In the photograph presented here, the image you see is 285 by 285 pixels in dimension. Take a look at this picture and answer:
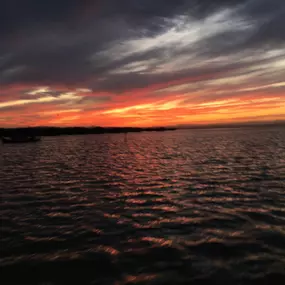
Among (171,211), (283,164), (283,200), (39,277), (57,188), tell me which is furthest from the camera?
(283,164)

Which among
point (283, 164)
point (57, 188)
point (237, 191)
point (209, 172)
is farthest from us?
point (283, 164)

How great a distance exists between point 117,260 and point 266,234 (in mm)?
5981

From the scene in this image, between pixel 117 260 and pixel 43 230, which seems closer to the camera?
pixel 117 260

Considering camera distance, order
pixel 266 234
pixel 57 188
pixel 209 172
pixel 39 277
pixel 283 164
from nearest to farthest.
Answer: pixel 39 277, pixel 266 234, pixel 57 188, pixel 209 172, pixel 283 164

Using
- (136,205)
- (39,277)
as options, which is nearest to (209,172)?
(136,205)

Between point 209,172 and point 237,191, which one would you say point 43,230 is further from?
point 209,172

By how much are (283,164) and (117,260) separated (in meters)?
25.9

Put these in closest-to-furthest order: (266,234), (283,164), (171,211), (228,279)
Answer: (228,279)
(266,234)
(171,211)
(283,164)

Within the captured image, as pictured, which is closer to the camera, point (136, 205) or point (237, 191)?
point (136, 205)

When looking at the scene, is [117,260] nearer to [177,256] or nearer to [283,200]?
[177,256]

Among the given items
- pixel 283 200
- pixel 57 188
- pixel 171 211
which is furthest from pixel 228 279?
pixel 57 188

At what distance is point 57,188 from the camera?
2016cm

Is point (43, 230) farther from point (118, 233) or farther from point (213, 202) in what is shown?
point (213, 202)

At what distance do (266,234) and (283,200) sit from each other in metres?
Answer: 5.62
